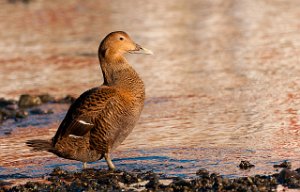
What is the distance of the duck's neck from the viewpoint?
10750 mm

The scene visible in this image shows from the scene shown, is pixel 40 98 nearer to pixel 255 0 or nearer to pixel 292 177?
pixel 292 177

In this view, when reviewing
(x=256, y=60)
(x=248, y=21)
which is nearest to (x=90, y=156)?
(x=256, y=60)

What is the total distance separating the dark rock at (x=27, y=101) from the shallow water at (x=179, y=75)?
1.89 ft

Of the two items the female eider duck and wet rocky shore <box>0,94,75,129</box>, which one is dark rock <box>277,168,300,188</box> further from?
wet rocky shore <box>0,94,75,129</box>

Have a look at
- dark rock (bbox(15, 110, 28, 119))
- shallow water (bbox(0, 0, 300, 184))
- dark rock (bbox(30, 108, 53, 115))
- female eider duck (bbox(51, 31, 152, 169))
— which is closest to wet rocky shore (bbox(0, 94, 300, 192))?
female eider duck (bbox(51, 31, 152, 169))

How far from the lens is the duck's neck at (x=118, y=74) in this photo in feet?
35.3

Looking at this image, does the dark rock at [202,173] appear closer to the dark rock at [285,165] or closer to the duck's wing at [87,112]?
the dark rock at [285,165]

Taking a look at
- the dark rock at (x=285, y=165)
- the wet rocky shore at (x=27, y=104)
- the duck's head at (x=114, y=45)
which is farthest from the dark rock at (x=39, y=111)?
the dark rock at (x=285, y=165)

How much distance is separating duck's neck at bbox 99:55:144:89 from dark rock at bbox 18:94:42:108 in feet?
16.2

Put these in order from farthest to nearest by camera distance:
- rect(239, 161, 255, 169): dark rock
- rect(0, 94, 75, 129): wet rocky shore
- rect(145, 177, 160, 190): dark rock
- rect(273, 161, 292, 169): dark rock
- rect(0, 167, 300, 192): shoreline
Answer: rect(0, 94, 75, 129): wet rocky shore
rect(239, 161, 255, 169): dark rock
rect(273, 161, 292, 169): dark rock
rect(145, 177, 160, 190): dark rock
rect(0, 167, 300, 192): shoreline

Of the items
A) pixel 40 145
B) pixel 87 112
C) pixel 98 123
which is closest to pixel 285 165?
pixel 98 123

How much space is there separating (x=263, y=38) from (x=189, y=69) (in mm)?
3672

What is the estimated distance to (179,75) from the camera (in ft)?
57.2

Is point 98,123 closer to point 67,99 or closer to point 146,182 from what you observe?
point 146,182
